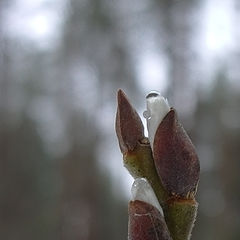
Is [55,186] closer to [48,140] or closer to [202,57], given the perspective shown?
[48,140]

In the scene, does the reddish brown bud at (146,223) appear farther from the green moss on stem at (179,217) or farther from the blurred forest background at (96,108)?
the blurred forest background at (96,108)

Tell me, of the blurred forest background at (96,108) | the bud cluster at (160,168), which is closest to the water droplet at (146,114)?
the bud cluster at (160,168)

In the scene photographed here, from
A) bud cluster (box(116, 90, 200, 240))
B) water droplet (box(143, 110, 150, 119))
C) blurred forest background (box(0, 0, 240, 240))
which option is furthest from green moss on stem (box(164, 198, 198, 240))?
blurred forest background (box(0, 0, 240, 240))

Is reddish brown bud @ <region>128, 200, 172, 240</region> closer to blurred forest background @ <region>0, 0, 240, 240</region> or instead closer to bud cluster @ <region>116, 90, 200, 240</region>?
bud cluster @ <region>116, 90, 200, 240</region>

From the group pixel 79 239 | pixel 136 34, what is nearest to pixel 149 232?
pixel 136 34

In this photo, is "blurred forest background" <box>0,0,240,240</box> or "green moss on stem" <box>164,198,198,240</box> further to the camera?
"blurred forest background" <box>0,0,240,240</box>
